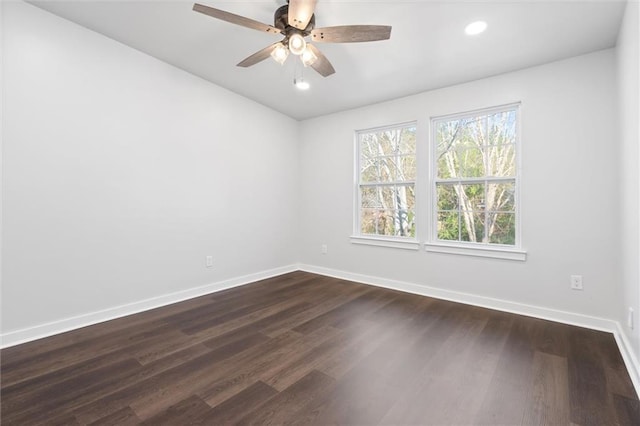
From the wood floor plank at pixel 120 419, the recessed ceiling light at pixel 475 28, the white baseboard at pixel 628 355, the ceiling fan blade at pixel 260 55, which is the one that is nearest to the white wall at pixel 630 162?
the white baseboard at pixel 628 355

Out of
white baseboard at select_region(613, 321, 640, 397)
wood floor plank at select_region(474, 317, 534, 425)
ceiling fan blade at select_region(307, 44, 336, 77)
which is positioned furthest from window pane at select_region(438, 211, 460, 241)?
ceiling fan blade at select_region(307, 44, 336, 77)

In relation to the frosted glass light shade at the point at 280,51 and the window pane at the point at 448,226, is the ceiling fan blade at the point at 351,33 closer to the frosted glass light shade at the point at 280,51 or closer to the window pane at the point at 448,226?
the frosted glass light shade at the point at 280,51

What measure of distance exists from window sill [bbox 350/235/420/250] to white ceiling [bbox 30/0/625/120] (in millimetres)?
1959

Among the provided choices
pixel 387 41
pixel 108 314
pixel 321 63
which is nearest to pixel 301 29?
pixel 321 63

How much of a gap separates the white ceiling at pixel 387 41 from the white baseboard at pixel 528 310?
2478 millimetres

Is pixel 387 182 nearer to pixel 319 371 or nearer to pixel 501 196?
pixel 501 196

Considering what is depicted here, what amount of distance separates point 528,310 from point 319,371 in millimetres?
2367

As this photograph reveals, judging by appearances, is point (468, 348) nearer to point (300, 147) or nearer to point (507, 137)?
point (507, 137)

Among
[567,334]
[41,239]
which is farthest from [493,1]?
[41,239]

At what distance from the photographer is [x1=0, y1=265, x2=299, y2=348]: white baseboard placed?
2191mm

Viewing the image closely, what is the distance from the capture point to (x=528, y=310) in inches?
113

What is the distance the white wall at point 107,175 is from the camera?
2191mm

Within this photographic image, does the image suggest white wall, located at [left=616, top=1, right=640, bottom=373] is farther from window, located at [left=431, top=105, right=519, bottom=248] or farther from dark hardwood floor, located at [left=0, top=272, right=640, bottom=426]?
window, located at [left=431, top=105, right=519, bottom=248]

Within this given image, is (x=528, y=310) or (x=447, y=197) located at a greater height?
(x=447, y=197)
